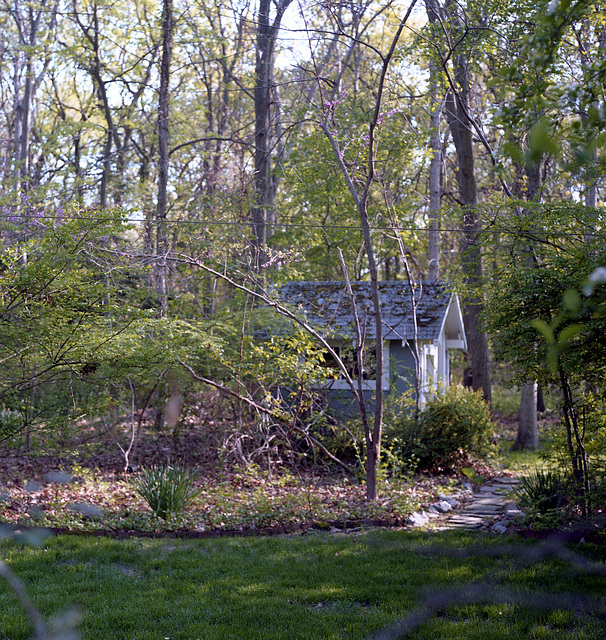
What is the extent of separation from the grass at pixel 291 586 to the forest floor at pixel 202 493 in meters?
0.69

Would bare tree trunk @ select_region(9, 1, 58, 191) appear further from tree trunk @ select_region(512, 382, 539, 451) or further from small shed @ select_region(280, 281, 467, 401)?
tree trunk @ select_region(512, 382, 539, 451)

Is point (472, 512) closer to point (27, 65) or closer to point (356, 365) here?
point (356, 365)

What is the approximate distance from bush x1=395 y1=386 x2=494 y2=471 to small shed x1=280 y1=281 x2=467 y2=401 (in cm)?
63

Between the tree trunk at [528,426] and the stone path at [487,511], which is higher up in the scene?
the tree trunk at [528,426]

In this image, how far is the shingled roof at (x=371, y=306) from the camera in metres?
12.2

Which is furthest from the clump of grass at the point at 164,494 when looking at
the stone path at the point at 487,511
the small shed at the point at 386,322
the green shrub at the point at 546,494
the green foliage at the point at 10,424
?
the green shrub at the point at 546,494

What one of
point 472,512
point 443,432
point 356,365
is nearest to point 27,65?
point 356,365

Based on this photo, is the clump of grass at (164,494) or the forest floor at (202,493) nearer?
the forest floor at (202,493)

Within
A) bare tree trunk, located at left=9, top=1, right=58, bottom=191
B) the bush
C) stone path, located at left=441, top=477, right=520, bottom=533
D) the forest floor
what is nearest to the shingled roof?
the bush

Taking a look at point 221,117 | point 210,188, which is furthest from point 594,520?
point 221,117

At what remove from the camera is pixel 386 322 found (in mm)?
12445

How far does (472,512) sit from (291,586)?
421 centimetres

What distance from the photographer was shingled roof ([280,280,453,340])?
1222cm

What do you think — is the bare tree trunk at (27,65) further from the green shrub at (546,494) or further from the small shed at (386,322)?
the green shrub at (546,494)
